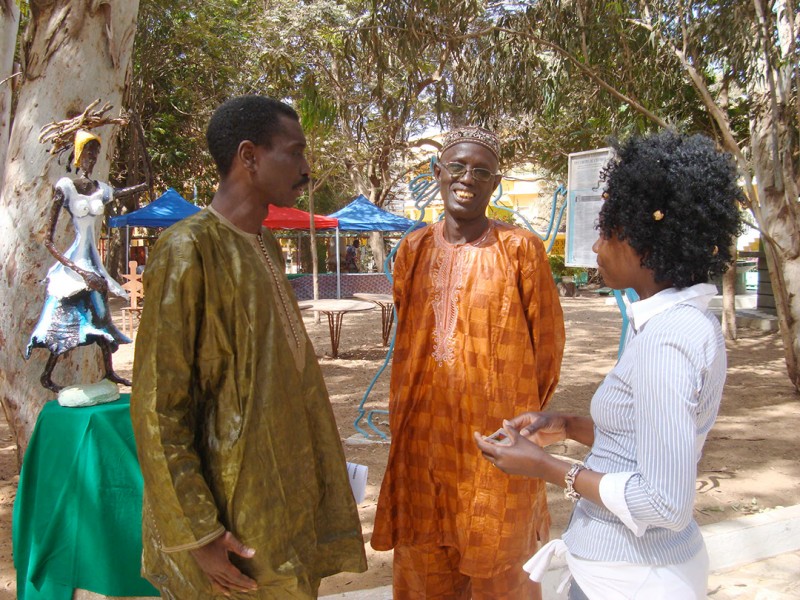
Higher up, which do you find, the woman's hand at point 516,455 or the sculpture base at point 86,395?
the woman's hand at point 516,455

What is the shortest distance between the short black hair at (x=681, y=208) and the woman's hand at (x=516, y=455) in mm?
438

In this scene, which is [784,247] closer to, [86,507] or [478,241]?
[478,241]

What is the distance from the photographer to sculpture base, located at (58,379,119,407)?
2498 mm

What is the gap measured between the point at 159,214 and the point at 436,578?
13.3 metres

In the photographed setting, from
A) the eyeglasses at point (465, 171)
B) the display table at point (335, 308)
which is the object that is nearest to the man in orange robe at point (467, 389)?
the eyeglasses at point (465, 171)

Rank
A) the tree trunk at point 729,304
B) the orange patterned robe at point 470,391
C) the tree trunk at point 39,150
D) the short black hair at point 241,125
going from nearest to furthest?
the short black hair at point 241,125, the orange patterned robe at point 470,391, the tree trunk at point 39,150, the tree trunk at point 729,304

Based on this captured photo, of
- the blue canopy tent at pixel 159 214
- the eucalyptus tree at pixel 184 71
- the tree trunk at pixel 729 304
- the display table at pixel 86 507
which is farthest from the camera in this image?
the eucalyptus tree at pixel 184 71

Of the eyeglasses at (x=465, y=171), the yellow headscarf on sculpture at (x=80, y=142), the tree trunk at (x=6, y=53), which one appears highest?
the tree trunk at (x=6, y=53)

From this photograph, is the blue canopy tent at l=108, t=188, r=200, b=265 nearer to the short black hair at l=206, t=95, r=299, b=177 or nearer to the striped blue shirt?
the short black hair at l=206, t=95, r=299, b=177

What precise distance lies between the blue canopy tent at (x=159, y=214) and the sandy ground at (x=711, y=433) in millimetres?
4864

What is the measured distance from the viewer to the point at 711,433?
5.78m

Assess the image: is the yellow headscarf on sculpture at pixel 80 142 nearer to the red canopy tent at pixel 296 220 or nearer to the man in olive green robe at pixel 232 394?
the man in olive green robe at pixel 232 394

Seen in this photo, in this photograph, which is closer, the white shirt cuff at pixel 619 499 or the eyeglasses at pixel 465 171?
the white shirt cuff at pixel 619 499

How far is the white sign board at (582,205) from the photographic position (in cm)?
462
